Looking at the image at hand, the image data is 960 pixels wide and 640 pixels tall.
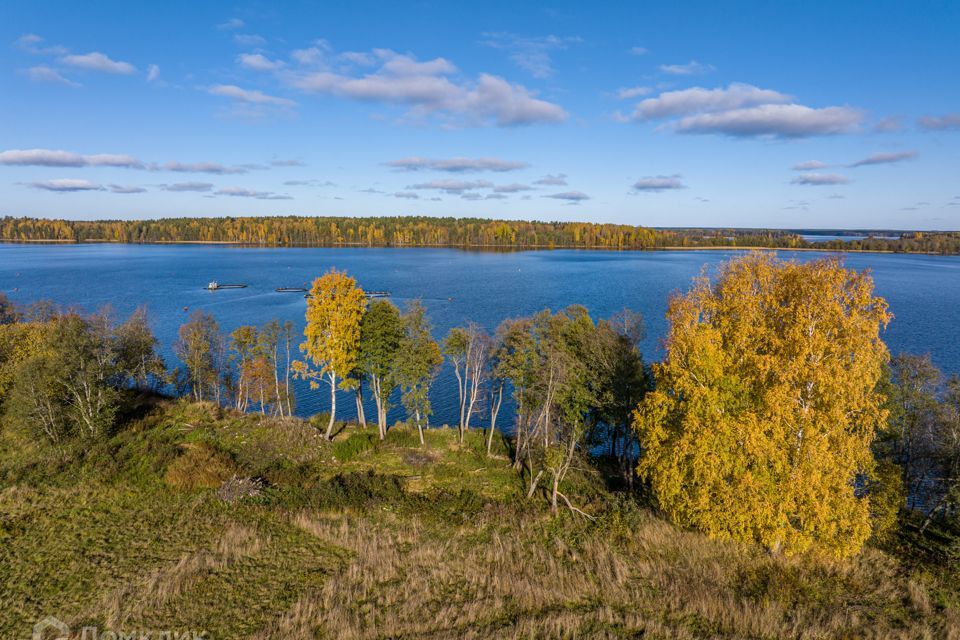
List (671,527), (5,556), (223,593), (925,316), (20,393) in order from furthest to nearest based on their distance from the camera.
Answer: (925,316) → (20,393) → (671,527) → (5,556) → (223,593)

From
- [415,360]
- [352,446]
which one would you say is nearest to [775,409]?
[415,360]

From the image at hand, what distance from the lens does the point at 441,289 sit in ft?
331

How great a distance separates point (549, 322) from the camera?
27.6 m

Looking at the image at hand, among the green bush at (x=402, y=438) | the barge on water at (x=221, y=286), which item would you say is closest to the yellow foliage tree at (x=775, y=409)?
the green bush at (x=402, y=438)

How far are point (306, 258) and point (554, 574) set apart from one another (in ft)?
569

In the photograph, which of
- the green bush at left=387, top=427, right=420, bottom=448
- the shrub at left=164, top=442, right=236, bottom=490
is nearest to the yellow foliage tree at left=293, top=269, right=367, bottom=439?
the green bush at left=387, top=427, right=420, bottom=448

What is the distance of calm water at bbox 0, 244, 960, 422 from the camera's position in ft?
200

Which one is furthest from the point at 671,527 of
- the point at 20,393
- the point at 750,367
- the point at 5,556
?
the point at 20,393

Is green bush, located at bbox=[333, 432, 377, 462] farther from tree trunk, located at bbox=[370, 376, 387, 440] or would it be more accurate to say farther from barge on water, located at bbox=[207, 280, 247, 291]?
barge on water, located at bbox=[207, 280, 247, 291]

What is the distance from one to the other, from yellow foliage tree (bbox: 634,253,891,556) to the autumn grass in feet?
7.02

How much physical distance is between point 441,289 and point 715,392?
8526cm

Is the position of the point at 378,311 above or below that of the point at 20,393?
above

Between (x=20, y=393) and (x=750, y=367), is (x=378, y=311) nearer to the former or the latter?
(x=20, y=393)

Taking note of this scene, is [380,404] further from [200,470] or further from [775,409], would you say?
[775,409]
